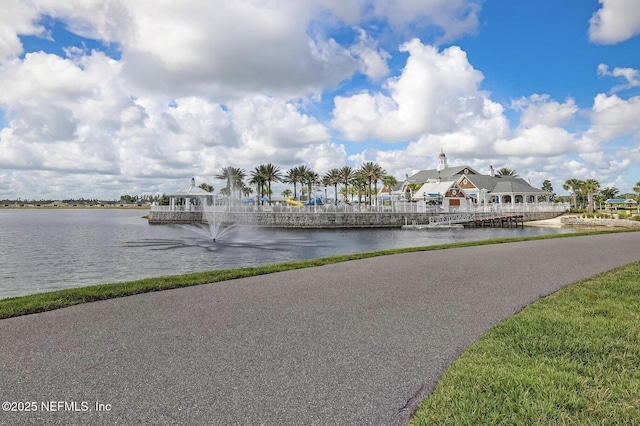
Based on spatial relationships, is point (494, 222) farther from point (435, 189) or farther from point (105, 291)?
point (105, 291)

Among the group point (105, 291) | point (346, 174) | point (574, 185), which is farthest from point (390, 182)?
point (105, 291)

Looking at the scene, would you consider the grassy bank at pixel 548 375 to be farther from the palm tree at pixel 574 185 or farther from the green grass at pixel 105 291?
the palm tree at pixel 574 185

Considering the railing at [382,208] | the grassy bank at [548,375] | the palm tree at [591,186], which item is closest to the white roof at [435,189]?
the railing at [382,208]

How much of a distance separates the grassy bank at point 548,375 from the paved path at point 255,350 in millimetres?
338

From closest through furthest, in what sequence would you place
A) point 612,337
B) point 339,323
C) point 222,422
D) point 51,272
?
1. point 222,422
2. point 612,337
3. point 339,323
4. point 51,272

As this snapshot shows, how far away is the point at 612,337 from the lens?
5086 mm

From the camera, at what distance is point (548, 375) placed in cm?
400

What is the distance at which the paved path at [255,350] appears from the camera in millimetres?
3590

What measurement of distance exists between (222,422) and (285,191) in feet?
435

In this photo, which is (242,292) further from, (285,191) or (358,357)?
(285,191)

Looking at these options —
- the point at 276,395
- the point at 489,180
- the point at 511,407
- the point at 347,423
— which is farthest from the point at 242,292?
the point at 489,180

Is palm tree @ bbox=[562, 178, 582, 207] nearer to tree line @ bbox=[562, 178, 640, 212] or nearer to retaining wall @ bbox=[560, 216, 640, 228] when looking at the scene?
tree line @ bbox=[562, 178, 640, 212]

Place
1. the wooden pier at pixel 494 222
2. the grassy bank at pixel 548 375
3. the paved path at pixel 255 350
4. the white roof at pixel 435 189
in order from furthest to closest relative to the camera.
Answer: the white roof at pixel 435 189, the wooden pier at pixel 494 222, the paved path at pixel 255 350, the grassy bank at pixel 548 375

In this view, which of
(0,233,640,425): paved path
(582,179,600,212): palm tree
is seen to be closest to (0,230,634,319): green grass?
(0,233,640,425): paved path
